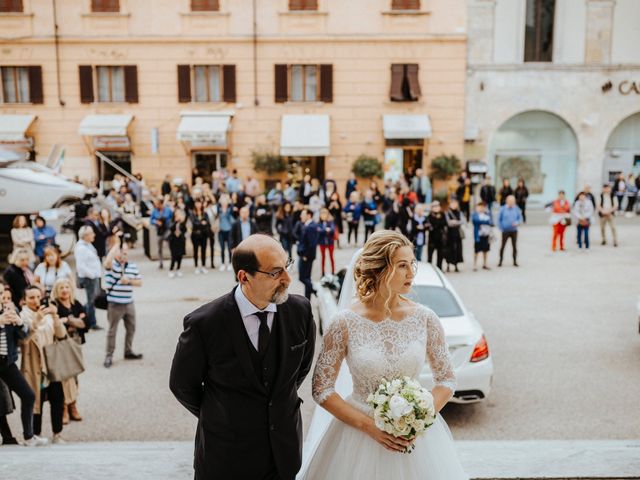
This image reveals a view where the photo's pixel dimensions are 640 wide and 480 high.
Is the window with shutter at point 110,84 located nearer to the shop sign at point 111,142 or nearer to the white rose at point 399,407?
the shop sign at point 111,142

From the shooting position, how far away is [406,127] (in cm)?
2617

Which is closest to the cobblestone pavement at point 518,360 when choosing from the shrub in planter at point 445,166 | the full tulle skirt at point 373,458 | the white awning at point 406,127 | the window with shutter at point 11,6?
Result: the full tulle skirt at point 373,458

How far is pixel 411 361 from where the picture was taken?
3.39 metres

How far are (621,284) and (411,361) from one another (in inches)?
486

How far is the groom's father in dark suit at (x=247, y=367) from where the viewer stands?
2973mm

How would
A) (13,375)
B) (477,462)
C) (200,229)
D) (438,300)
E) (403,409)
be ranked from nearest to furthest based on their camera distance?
(403,409), (477,462), (13,375), (438,300), (200,229)

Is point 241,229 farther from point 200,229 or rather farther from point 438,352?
point 438,352

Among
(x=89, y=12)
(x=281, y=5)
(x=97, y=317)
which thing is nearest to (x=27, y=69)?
(x=89, y=12)

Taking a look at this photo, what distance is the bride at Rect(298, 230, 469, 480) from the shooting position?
3.36 m

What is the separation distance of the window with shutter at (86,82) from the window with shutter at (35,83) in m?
1.69

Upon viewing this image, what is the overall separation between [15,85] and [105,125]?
181 inches

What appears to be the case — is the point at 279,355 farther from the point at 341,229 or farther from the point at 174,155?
the point at 174,155

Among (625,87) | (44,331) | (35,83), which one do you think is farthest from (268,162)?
(44,331)

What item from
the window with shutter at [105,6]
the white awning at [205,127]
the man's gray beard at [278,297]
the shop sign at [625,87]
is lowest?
the man's gray beard at [278,297]
